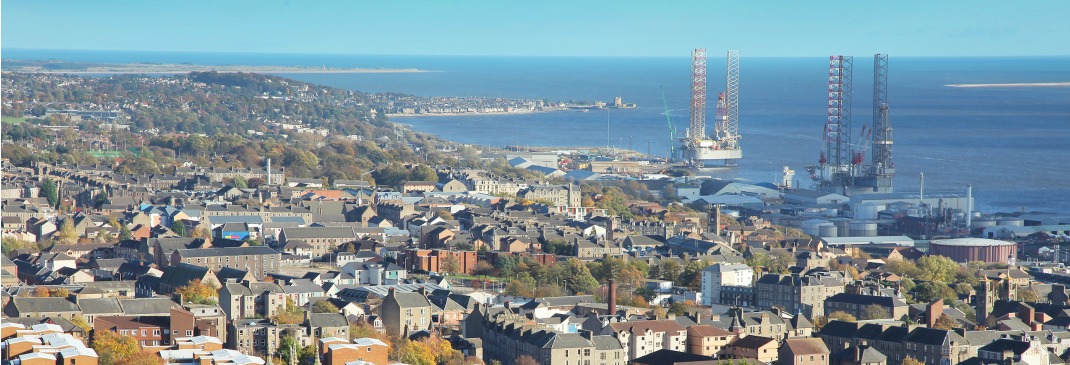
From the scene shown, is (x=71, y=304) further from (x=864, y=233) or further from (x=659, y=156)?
(x=659, y=156)

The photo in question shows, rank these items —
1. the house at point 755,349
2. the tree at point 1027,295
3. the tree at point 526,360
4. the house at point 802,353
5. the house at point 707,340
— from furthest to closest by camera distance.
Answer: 1. the tree at point 1027,295
2. the house at point 707,340
3. the house at point 755,349
4. the house at point 802,353
5. the tree at point 526,360

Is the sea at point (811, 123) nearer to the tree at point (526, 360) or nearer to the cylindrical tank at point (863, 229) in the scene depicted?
the cylindrical tank at point (863, 229)

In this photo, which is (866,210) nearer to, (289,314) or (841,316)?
(841,316)

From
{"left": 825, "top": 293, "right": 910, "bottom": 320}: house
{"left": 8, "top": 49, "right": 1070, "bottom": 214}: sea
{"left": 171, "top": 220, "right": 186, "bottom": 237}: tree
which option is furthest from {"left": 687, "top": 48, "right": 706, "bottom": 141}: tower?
{"left": 825, "top": 293, "right": 910, "bottom": 320}: house

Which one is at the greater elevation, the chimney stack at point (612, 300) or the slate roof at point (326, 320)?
the slate roof at point (326, 320)

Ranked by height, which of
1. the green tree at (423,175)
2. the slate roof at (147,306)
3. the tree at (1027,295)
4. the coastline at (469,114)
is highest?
the slate roof at (147,306)

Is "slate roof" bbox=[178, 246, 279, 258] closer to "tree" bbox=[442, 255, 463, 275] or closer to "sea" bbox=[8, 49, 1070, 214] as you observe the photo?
"tree" bbox=[442, 255, 463, 275]

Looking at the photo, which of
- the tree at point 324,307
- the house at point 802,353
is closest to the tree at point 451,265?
the tree at point 324,307

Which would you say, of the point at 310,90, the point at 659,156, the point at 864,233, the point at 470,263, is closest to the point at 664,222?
the point at 864,233
